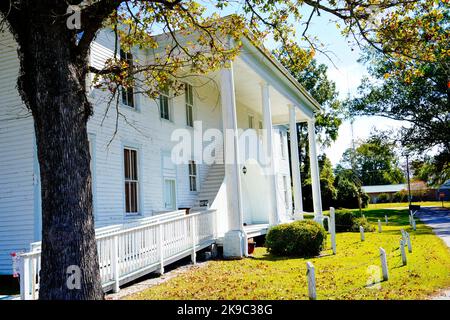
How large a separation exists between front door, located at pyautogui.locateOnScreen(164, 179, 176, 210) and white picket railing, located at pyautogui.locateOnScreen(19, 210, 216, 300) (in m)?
2.13

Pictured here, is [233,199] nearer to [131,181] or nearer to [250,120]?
[131,181]

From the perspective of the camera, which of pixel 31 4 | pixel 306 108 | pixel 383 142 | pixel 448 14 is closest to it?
pixel 31 4

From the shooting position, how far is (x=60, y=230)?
16.5 ft

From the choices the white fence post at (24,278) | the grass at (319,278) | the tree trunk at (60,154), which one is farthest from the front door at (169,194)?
the tree trunk at (60,154)

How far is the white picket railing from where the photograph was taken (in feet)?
21.7

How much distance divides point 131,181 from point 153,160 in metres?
1.43

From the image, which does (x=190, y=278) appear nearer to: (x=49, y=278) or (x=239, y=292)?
(x=239, y=292)

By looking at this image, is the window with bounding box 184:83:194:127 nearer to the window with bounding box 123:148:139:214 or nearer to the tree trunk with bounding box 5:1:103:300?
the window with bounding box 123:148:139:214

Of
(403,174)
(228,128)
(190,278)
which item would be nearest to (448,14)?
(228,128)

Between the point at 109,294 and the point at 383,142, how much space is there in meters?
37.0

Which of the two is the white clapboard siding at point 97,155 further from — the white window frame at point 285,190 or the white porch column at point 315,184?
the white window frame at point 285,190

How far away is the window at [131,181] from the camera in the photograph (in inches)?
489

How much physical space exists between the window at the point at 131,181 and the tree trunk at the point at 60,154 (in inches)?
276

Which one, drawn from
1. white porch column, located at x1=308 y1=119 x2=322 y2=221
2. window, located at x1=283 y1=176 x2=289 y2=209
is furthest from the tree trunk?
window, located at x1=283 y1=176 x2=289 y2=209
